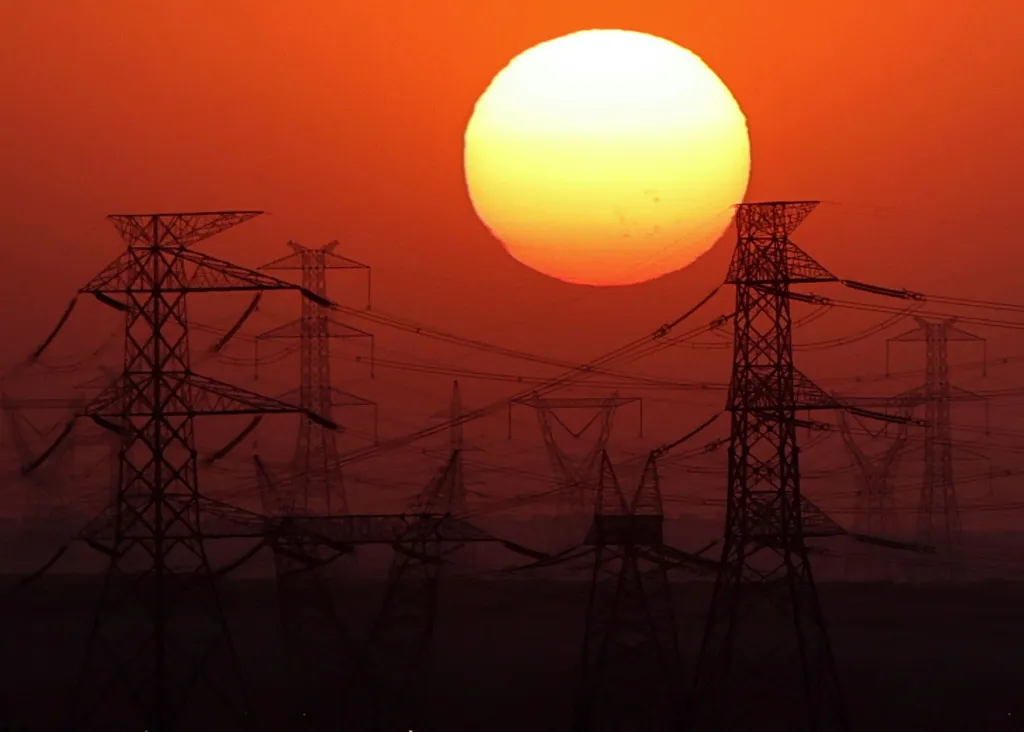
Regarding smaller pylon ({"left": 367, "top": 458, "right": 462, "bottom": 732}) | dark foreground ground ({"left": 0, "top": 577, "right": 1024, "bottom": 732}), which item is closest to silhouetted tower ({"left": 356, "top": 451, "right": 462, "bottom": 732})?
smaller pylon ({"left": 367, "top": 458, "right": 462, "bottom": 732})

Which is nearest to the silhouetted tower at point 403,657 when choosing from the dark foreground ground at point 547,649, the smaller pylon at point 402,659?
the smaller pylon at point 402,659

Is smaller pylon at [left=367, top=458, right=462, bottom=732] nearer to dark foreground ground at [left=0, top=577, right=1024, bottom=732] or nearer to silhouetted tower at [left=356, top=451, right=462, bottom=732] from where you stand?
silhouetted tower at [left=356, top=451, right=462, bottom=732]

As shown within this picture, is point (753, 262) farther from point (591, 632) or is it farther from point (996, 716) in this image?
point (996, 716)

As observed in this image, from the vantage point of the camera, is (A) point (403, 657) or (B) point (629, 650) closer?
(B) point (629, 650)

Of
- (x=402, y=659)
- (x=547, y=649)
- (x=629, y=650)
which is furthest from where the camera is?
(x=547, y=649)

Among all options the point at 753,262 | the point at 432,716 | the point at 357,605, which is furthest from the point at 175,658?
the point at 753,262

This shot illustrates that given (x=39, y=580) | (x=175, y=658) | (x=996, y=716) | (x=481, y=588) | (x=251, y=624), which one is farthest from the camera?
(x=481, y=588)

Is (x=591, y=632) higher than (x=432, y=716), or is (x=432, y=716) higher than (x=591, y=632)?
(x=591, y=632)

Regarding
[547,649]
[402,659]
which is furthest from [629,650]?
[547,649]

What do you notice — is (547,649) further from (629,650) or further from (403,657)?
(629,650)
